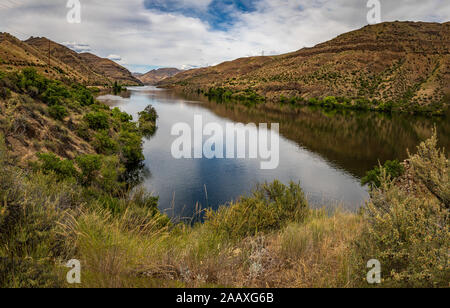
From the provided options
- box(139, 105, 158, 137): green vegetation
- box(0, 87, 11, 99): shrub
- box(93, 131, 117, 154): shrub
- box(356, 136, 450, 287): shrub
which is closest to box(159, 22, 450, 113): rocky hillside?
box(139, 105, 158, 137): green vegetation

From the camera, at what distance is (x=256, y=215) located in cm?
679

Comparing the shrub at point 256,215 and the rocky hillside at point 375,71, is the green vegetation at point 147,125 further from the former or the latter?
the rocky hillside at point 375,71

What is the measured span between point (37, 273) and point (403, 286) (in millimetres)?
3859

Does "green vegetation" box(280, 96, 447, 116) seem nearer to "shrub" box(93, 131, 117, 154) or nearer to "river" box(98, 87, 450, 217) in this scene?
"river" box(98, 87, 450, 217)

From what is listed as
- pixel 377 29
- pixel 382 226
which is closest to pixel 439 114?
pixel 382 226

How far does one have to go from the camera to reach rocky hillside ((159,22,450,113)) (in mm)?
79681

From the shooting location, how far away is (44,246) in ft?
9.68

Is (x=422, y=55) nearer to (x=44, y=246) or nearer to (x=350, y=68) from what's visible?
(x=350, y=68)

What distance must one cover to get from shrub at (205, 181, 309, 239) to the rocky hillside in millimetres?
78927

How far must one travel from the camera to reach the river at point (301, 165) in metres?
20.2

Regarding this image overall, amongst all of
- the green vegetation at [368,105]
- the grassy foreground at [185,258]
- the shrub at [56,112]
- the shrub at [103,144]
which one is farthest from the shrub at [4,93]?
the green vegetation at [368,105]

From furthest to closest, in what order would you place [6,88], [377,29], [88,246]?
[377,29], [6,88], [88,246]

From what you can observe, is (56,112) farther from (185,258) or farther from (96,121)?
(185,258)

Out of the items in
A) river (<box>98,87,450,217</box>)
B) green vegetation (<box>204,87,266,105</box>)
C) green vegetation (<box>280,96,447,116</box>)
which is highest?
green vegetation (<box>204,87,266,105</box>)
